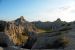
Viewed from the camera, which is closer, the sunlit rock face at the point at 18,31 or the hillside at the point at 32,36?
the hillside at the point at 32,36

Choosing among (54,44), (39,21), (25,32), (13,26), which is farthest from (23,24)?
(39,21)

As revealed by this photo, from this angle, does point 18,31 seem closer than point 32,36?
No

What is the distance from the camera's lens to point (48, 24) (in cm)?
12512

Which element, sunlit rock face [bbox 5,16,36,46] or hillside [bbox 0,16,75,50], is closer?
hillside [bbox 0,16,75,50]

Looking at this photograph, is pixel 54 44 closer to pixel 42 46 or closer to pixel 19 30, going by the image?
pixel 42 46

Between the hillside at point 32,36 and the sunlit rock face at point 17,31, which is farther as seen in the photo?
the sunlit rock face at point 17,31

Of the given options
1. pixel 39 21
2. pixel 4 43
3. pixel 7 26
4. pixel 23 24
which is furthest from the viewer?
pixel 39 21

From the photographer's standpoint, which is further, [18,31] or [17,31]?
[18,31]

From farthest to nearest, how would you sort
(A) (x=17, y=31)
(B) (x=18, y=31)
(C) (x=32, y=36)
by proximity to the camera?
(B) (x=18, y=31), (A) (x=17, y=31), (C) (x=32, y=36)

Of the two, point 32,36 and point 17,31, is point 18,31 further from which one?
point 32,36

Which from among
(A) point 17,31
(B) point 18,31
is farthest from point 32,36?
(B) point 18,31

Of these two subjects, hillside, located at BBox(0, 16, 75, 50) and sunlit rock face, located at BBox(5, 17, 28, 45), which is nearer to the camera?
hillside, located at BBox(0, 16, 75, 50)

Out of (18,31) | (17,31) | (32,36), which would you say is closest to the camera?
(32,36)

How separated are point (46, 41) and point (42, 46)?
120cm
